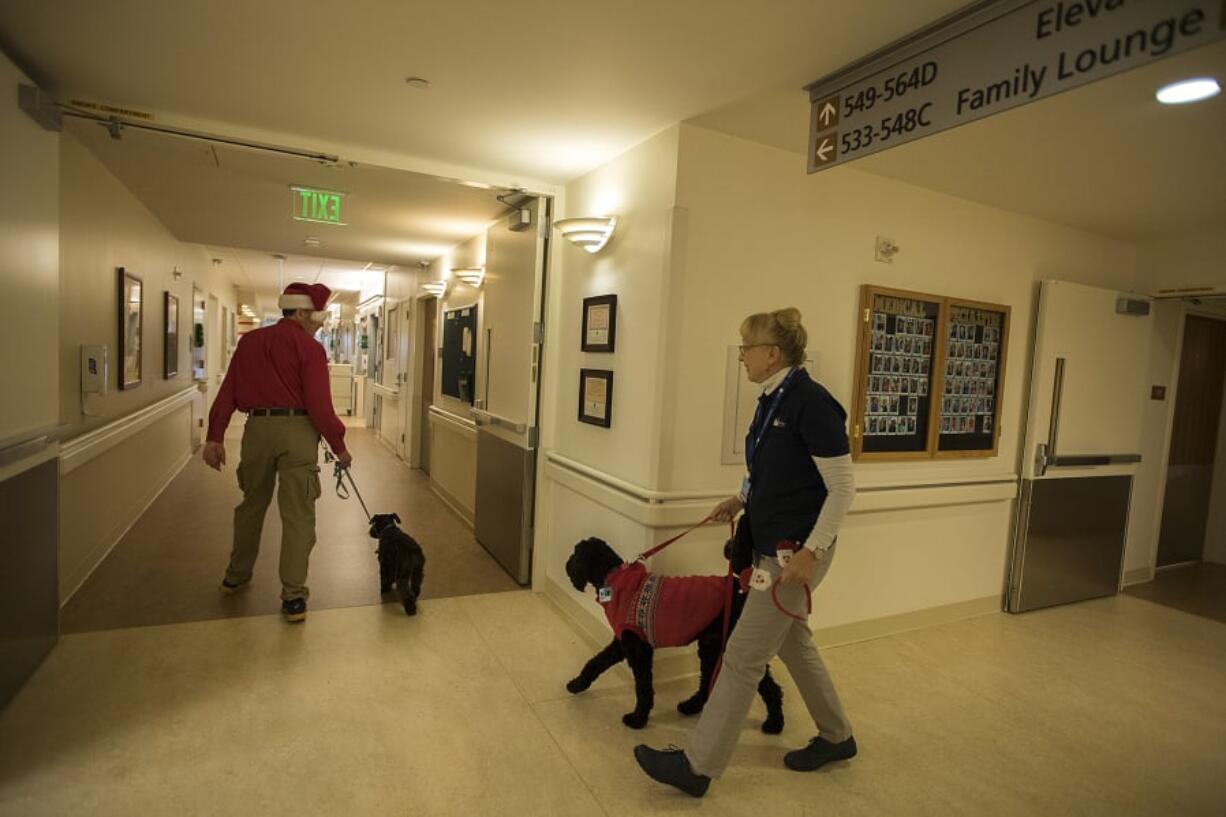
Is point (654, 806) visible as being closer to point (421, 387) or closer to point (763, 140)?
point (763, 140)

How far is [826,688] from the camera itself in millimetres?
2408

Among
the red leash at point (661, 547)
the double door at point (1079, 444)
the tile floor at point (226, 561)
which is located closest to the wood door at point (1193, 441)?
the double door at point (1079, 444)

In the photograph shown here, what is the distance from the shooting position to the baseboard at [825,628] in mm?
3064

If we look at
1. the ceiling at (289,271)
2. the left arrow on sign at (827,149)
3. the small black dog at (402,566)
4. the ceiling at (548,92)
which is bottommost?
the small black dog at (402,566)

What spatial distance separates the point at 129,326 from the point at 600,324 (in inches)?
143

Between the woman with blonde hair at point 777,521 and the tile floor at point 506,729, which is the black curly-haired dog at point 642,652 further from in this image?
the woman with blonde hair at point 777,521

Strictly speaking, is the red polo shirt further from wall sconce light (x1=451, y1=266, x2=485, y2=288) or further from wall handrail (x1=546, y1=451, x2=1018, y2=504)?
wall sconce light (x1=451, y1=266, x2=485, y2=288)

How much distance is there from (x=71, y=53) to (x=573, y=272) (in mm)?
2370

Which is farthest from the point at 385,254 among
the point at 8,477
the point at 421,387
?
the point at 8,477

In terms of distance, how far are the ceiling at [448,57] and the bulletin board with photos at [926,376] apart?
4.90ft

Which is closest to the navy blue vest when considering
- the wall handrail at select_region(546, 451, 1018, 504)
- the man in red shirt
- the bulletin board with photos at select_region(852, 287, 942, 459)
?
the wall handrail at select_region(546, 451, 1018, 504)

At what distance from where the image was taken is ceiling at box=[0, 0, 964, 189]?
6.83ft

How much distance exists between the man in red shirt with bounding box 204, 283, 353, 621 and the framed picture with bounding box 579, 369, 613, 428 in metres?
1.30

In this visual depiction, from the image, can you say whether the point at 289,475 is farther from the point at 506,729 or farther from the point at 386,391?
the point at 386,391
